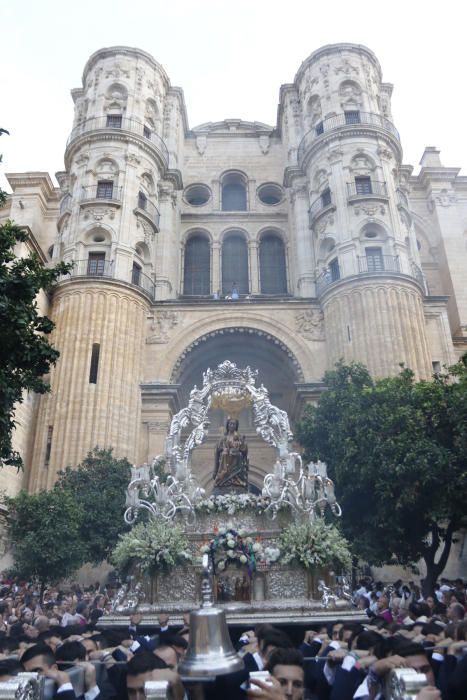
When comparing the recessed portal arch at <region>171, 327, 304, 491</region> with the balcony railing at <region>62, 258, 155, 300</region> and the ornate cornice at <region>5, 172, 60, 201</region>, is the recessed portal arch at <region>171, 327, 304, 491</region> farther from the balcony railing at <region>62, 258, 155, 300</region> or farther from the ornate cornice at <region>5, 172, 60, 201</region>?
the ornate cornice at <region>5, 172, 60, 201</region>

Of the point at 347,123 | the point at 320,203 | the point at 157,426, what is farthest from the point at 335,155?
the point at 157,426

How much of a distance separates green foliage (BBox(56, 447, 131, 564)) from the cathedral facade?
2.18m

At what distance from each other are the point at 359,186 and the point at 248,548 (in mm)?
22024

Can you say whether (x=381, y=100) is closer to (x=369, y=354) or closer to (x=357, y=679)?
(x=369, y=354)

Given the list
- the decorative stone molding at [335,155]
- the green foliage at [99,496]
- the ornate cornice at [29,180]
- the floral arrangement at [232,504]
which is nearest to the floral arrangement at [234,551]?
the floral arrangement at [232,504]

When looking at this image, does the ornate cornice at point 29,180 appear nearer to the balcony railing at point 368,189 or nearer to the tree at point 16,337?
the balcony railing at point 368,189

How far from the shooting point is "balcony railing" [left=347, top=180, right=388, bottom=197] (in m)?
27.6

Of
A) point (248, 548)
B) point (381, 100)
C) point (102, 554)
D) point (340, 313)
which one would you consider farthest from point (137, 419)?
point (381, 100)

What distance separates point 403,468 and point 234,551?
6139mm

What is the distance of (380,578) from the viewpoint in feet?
68.0

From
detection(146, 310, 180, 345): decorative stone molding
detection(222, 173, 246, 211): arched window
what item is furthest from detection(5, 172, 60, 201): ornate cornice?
detection(146, 310, 180, 345): decorative stone molding

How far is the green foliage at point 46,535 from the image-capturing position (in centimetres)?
1647

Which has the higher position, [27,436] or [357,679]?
[27,436]

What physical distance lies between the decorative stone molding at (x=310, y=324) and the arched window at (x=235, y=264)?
201 inches
